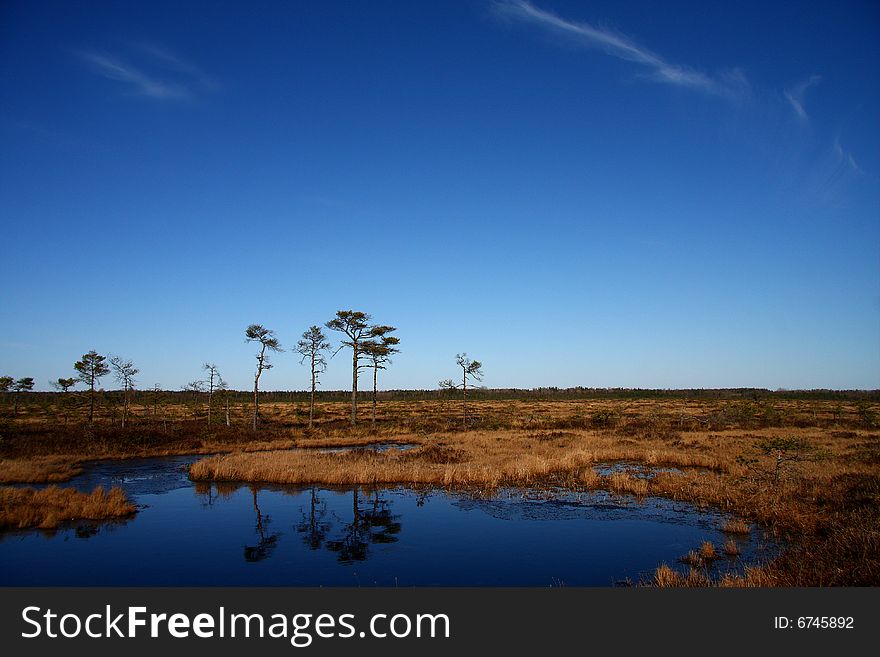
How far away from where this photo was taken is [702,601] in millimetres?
8000

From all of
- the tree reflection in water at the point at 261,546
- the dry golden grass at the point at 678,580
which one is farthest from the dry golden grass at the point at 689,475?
the tree reflection in water at the point at 261,546

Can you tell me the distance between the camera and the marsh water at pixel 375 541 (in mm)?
12188

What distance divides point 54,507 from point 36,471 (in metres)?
9.09

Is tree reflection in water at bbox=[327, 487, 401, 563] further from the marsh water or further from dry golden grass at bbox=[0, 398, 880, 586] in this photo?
dry golden grass at bbox=[0, 398, 880, 586]

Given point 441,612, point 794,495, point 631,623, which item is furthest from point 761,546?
point 441,612

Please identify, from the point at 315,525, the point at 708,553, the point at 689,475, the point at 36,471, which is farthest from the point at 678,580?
the point at 36,471

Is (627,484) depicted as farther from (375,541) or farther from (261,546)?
(261,546)

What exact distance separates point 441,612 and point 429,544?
7605 millimetres

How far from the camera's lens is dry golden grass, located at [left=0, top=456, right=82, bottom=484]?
23389 millimetres

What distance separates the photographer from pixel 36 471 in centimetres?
2431

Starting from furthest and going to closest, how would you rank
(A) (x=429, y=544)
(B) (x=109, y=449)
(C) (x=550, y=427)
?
(C) (x=550, y=427), (B) (x=109, y=449), (A) (x=429, y=544)

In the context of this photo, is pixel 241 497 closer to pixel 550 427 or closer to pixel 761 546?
pixel 761 546

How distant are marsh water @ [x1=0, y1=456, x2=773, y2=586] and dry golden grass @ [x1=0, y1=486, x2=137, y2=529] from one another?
66 centimetres

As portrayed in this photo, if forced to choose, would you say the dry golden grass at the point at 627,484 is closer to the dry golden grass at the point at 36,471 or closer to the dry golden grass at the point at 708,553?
the dry golden grass at the point at 708,553
